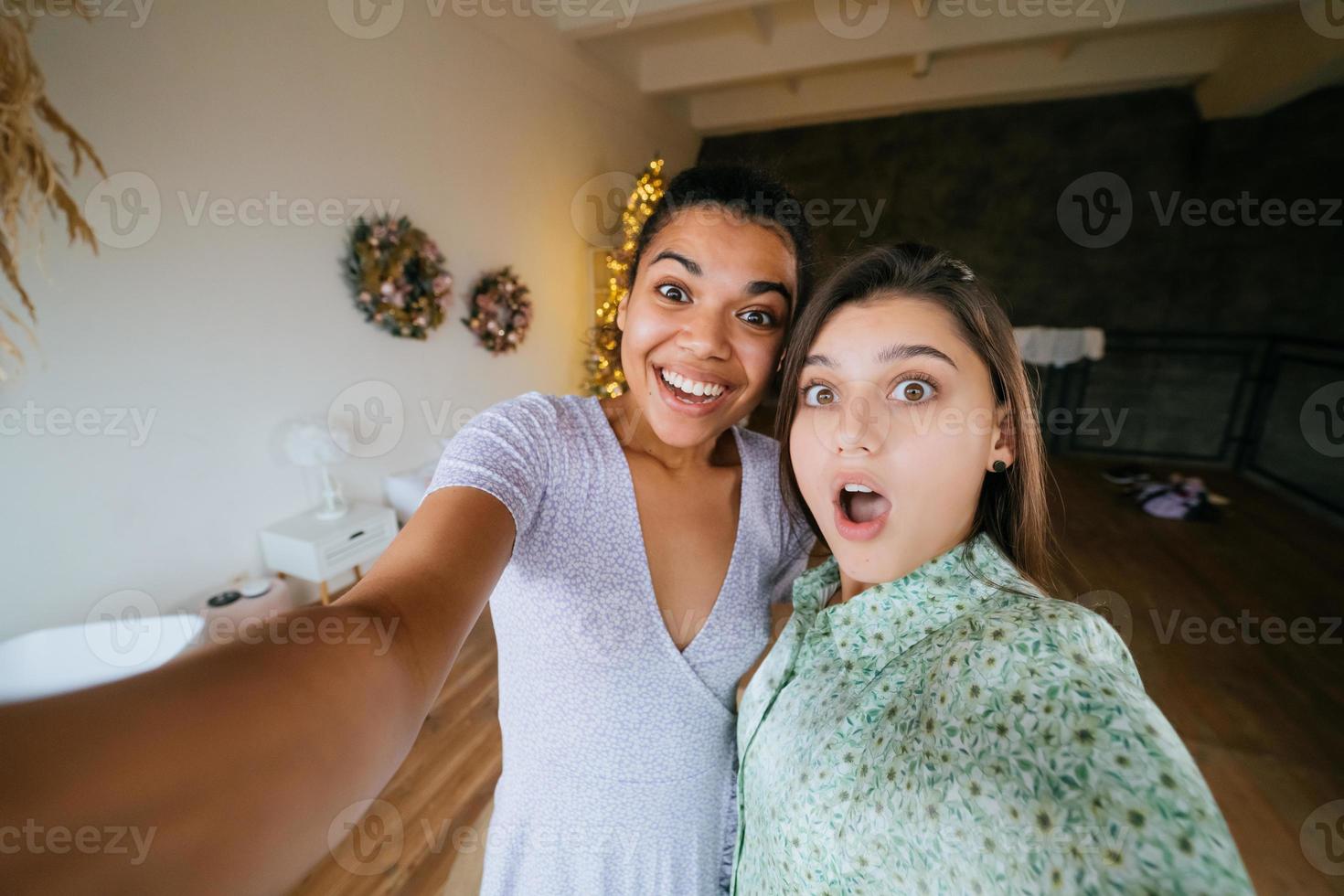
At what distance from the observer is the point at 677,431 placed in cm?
93

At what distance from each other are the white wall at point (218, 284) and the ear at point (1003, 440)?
278 cm

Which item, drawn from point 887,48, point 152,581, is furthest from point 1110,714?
point 887,48

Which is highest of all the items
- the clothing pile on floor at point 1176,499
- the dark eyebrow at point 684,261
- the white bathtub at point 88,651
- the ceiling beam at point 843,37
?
the ceiling beam at point 843,37

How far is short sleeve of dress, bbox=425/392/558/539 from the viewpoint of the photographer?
2.34 feet

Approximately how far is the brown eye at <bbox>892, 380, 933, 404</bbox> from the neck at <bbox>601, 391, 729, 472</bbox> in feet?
1.20

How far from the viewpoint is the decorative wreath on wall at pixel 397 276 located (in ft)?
9.05

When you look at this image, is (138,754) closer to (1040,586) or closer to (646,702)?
(646,702)

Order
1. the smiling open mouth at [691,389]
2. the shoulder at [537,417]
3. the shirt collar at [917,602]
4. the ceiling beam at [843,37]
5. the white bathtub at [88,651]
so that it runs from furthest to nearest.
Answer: the ceiling beam at [843,37] → the white bathtub at [88,651] → the smiling open mouth at [691,389] → the shoulder at [537,417] → the shirt collar at [917,602]

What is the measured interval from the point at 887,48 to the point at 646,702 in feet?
18.3

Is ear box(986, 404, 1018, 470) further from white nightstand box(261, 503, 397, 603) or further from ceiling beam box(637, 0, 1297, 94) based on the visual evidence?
ceiling beam box(637, 0, 1297, 94)

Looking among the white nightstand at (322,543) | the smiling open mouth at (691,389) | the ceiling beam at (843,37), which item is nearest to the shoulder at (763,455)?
the smiling open mouth at (691,389)

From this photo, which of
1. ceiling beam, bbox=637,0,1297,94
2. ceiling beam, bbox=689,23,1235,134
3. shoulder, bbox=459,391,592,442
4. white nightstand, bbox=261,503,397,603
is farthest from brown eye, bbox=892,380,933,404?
ceiling beam, bbox=689,23,1235,134

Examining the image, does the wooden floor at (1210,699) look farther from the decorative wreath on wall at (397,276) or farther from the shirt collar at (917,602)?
the decorative wreath on wall at (397,276)

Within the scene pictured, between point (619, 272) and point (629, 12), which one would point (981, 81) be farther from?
point (619, 272)
